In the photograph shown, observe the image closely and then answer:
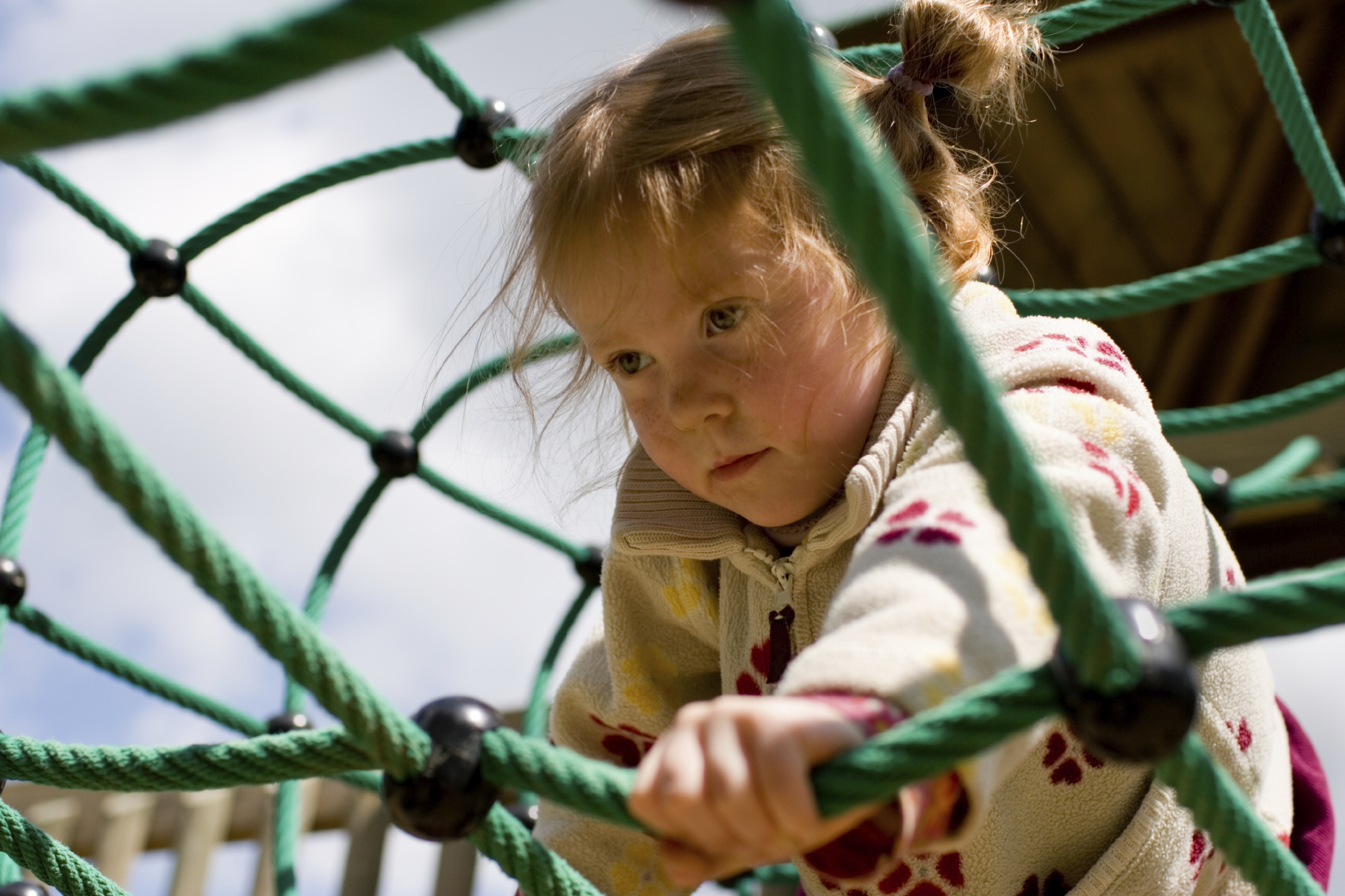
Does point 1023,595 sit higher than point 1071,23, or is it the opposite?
point 1071,23

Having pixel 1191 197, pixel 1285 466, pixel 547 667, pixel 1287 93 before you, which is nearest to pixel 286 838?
pixel 547 667

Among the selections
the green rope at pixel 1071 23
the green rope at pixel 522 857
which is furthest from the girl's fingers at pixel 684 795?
the green rope at pixel 1071 23

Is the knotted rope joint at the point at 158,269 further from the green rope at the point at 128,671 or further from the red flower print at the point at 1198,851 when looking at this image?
the red flower print at the point at 1198,851

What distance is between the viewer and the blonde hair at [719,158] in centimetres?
74

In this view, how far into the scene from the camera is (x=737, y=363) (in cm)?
69

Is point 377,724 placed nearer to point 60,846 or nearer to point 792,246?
point 60,846

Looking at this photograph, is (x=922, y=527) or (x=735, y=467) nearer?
(x=922, y=527)

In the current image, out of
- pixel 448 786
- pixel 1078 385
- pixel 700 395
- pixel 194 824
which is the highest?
pixel 194 824

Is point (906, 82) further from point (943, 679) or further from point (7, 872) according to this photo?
point (7, 872)

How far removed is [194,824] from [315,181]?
0.84m

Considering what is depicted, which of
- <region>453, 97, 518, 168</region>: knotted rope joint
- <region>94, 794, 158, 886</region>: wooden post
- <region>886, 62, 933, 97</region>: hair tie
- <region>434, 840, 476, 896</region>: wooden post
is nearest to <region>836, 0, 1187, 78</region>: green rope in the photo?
<region>886, 62, 933, 97</region>: hair tie

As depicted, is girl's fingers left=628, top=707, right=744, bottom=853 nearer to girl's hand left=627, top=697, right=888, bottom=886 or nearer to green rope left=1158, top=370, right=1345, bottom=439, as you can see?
girl's hand left=627, top=697, right=888, bottom=886

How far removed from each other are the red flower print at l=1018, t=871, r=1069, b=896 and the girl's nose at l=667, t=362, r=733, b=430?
0.29 m

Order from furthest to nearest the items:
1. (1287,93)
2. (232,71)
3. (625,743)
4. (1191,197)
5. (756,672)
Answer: (1191,197) → (1287,93) → (625,743) → (756,672) → (232,71)
